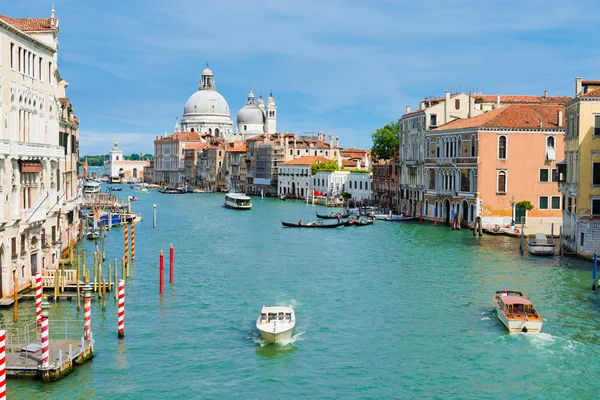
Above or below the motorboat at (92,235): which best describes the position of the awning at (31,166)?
above

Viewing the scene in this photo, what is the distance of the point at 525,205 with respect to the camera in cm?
3234

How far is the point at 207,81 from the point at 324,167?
197 feet

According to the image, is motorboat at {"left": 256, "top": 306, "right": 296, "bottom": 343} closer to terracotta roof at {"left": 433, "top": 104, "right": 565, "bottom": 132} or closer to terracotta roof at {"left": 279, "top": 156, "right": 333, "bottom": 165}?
terracotta roof at {"left": 433, "top": 104, "right": 565, "bottom": 132}

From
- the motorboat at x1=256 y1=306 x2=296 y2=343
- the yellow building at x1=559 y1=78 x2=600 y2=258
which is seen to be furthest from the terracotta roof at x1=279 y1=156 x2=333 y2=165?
the motorboat at x1=256 y1=306 x2=296 y2=343

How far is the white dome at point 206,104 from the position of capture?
379ft

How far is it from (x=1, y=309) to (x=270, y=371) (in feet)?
19.6

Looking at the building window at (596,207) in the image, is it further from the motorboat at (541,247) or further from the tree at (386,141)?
the tree at (386,141)

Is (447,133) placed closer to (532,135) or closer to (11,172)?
(532,135)

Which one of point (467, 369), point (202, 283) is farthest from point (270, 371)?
point (202, 283)

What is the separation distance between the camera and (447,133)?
36281mm

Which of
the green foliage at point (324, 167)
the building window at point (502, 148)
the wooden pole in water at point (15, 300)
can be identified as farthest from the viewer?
the green foliage at point (324, 167)

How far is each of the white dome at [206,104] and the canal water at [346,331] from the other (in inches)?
3573

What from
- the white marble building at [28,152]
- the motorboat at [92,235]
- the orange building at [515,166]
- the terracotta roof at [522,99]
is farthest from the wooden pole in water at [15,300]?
the terracotta roof at [522,99]

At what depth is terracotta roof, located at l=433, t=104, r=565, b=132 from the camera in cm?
3272
